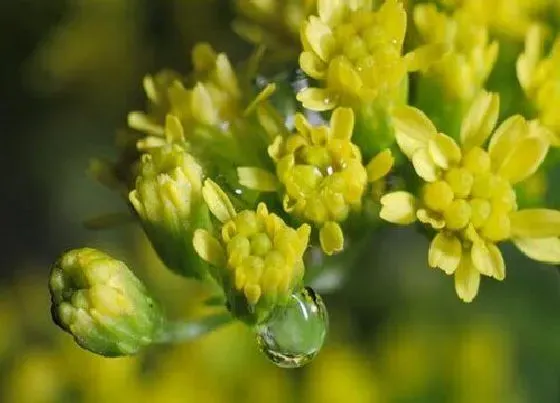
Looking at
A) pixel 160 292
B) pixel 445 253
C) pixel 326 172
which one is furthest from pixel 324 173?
pixel 160 292

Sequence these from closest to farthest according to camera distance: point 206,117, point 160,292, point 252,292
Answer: point 252,292 → point 206,117 → point 160,292

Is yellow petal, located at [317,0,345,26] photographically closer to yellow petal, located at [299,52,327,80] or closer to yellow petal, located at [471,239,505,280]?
yellow petal, located at [299,52,327,80]

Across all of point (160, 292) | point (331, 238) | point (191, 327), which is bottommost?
point (160, 292)

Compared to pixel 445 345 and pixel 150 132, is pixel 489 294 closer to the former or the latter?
pixel 445 345

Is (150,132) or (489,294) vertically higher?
(150,132)

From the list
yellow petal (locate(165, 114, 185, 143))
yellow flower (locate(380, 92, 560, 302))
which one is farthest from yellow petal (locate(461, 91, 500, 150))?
yellow petal (locate(165, 114, 185, 143))

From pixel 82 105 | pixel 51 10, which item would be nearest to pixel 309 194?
pixel 51 10

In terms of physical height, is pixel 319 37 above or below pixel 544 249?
above

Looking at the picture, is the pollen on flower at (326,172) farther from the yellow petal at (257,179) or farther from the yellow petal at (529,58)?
the yellow petal at (529,58)

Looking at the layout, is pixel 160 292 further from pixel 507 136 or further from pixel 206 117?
pixel 507 136
